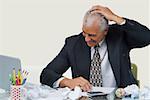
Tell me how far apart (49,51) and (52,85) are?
1807 mm

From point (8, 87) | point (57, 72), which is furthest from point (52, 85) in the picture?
point (8, 87)

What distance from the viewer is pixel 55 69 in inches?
99.2

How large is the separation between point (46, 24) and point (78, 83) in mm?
2011

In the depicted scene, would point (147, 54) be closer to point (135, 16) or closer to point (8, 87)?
point (135, 16)

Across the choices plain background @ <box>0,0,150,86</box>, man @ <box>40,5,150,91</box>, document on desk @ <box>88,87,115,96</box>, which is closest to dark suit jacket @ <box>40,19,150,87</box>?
man @ <box>40,5,150,91</box>

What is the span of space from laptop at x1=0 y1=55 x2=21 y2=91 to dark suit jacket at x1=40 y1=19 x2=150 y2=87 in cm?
36

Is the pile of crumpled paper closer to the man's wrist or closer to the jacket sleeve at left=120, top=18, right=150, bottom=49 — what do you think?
the man's wrist

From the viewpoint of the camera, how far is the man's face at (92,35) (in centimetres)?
237

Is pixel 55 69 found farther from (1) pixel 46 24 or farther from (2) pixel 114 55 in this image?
(1) pixel 46 24

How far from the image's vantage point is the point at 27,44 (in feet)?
13.9

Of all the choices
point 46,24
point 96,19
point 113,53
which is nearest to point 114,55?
point 113,53

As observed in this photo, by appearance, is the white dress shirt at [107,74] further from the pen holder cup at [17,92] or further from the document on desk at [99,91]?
the pen holder cup at [17,92]

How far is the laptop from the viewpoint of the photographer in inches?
80.4

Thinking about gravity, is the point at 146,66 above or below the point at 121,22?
below
